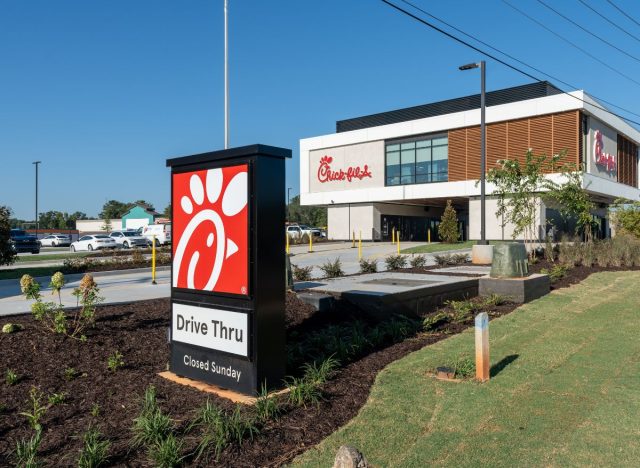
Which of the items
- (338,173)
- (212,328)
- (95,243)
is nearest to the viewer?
(212,328)

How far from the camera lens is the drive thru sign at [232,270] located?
17.1ft

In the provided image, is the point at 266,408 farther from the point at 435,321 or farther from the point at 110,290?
the point at 110,290

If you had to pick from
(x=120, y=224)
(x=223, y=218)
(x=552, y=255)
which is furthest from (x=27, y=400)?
(x=120, y=224)

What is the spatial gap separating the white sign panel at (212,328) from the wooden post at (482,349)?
269 centimetres

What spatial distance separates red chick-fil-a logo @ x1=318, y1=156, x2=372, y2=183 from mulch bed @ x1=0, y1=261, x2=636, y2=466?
146 feet

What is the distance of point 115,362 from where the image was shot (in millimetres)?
5719

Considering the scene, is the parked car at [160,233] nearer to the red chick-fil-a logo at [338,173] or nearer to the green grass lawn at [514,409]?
the red chick-fil-a logo at [338,173]

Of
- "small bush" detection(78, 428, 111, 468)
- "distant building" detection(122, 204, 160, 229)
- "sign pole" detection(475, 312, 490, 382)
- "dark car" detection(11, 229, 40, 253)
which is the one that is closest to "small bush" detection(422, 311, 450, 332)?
"sign pole" detection(475, 312, 490, 382)

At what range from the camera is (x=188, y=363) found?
19.0ft

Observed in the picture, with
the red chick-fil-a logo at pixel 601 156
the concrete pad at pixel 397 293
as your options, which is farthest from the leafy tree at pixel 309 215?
the concrete pad at pixel 397 293

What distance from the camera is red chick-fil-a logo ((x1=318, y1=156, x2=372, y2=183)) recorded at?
51.5 meters

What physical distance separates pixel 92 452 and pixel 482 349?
4.18m

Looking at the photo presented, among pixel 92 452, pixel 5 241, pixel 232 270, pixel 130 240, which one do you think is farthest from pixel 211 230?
pixel 130 240

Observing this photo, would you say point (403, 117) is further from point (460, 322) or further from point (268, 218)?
point (268, 218)
